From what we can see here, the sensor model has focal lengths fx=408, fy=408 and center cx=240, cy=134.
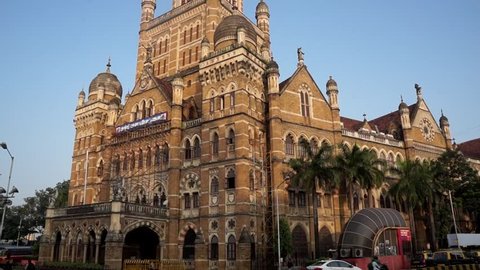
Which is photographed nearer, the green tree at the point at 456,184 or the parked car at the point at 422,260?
the parked car at the point at 422,260

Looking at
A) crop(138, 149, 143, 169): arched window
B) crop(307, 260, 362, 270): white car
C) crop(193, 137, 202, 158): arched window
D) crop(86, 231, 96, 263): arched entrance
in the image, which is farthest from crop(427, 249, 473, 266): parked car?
crop(138, 149, 143, 169): arched window

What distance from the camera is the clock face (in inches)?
1973

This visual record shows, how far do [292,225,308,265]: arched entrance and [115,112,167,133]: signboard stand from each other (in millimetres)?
15805

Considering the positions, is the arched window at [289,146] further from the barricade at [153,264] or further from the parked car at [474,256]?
the parked car at [474,256]

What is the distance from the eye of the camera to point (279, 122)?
1411 inches

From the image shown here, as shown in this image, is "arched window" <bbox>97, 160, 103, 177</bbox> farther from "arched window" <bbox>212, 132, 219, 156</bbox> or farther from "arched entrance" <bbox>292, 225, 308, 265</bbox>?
"arched entrance" <bbox>292, 225, 308, 265</bbox>

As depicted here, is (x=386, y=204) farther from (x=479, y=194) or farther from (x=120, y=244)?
(x=120, y=244)

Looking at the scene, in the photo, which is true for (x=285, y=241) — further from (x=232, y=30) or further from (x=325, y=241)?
(x=232, y=30)

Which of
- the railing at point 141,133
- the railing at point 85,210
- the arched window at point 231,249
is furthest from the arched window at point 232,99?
the railing at point 85,210

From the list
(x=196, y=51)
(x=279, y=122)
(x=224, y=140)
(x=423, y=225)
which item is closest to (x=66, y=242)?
(x=224, y=140)

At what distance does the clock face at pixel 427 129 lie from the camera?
5012 centimetres

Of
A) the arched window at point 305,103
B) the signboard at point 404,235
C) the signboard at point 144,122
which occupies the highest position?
the arched window at point 305,103

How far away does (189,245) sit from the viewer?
34812 mm

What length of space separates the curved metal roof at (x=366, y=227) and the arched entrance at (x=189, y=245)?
1237 cm
